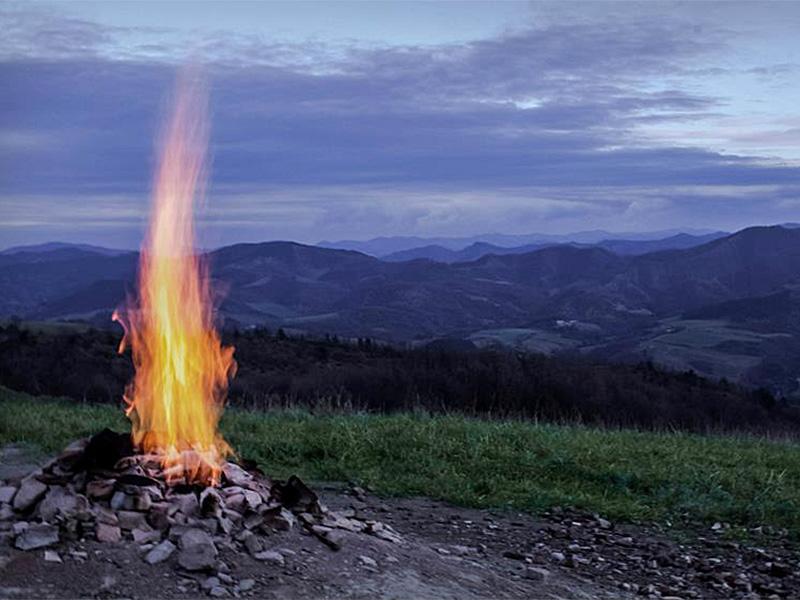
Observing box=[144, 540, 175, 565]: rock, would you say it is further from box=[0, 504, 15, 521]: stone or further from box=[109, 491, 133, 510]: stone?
box=[0, 504, 15, 521]: stone

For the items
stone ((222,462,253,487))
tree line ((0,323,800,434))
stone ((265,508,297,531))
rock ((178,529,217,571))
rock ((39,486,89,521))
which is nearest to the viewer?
rock ((178,529,217,571))

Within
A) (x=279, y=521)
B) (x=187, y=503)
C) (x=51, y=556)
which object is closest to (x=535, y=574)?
(x=279, y=521)

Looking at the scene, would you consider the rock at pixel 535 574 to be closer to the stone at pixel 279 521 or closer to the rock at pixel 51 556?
the stone at pixel 279 521

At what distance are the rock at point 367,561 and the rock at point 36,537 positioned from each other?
6.15 ft

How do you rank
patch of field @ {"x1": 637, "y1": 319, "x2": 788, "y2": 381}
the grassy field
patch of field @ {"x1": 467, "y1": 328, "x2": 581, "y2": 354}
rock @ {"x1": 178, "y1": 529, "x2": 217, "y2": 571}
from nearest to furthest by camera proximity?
rock @ {"x1": 178, "y1": 529, "x2": 217, "y2": 571}
the grassy field
patch of field @ {"x1": 637, "y1": 319, "x2": 788, "y2": 381}
patch of field @ {"x1": 467, "y1": 328, "x2": 581, "y2": 354}

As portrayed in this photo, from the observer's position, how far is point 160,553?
18.5 ft

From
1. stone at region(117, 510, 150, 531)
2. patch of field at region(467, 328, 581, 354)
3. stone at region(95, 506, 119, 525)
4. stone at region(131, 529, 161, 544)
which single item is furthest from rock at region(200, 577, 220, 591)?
patch of field at region(467, 328, 581, 354)

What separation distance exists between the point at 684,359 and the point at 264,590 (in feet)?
230

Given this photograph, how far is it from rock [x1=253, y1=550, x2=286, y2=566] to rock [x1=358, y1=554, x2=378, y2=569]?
501 millimetres

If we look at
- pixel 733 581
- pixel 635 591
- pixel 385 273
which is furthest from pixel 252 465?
pixel 385 273

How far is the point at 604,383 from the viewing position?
1276 inches

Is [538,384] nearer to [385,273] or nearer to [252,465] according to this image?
[252,465]

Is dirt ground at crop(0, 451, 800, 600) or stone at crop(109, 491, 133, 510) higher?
stone at crop(109, 491, 133, 510)

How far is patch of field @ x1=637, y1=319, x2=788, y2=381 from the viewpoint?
68950mm
